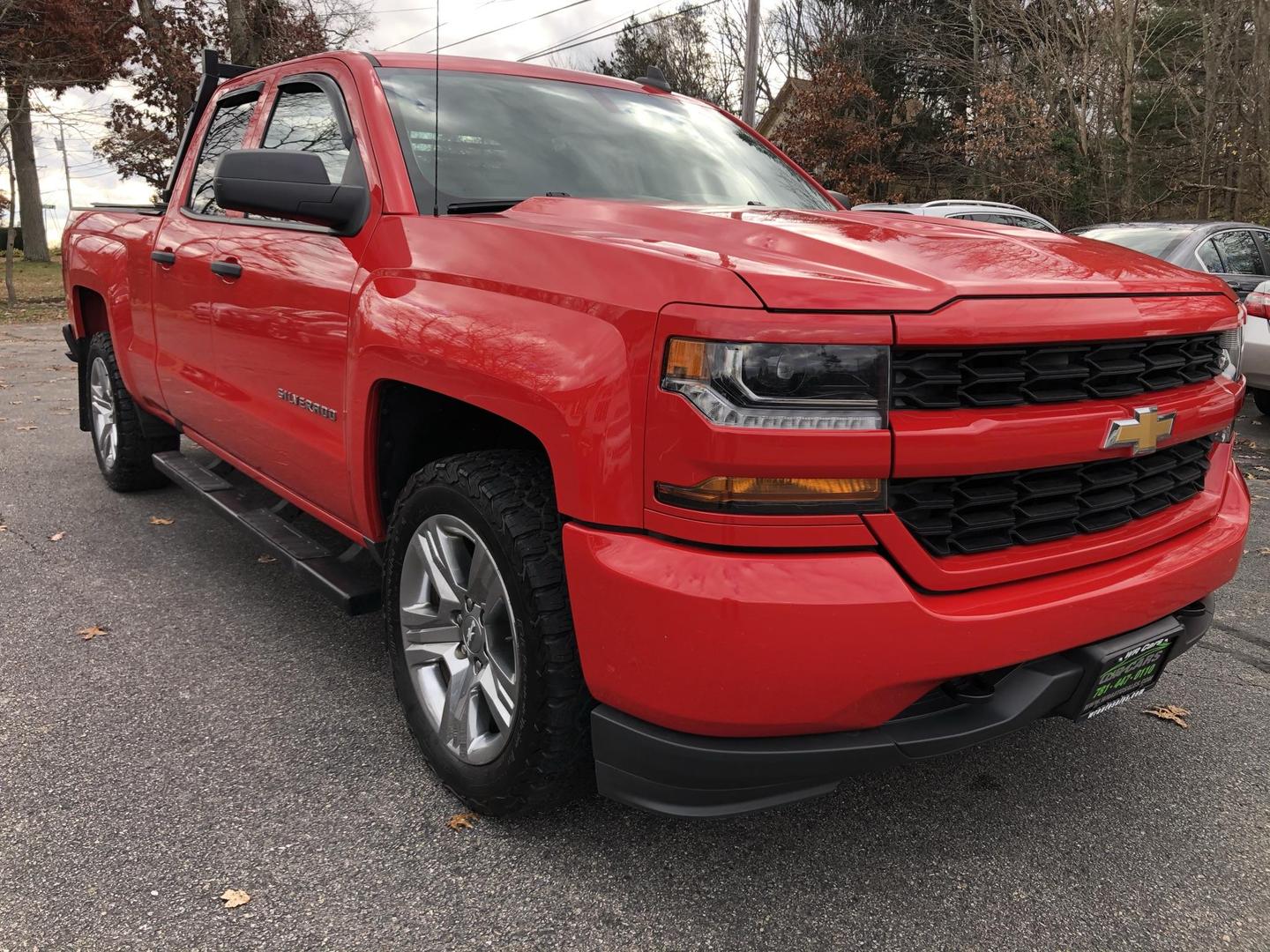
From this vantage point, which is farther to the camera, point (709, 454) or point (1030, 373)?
point (1030, 373)

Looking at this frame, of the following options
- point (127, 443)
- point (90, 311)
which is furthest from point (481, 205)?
point (90, 311)

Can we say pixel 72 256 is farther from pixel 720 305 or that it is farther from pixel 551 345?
pixel 720 305

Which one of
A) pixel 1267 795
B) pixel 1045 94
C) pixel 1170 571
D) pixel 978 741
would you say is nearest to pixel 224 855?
pixel 978 741

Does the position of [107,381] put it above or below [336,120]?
below

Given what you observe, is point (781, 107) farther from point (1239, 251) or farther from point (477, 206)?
point (477, 206)

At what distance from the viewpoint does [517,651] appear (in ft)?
7.04

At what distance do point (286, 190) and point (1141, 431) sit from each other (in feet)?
7.01

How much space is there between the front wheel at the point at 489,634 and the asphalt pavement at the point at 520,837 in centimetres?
20

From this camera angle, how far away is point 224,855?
7.48ft

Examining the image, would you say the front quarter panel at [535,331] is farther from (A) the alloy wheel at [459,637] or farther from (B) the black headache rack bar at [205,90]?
(B) the black headache rack bar at [205,90]

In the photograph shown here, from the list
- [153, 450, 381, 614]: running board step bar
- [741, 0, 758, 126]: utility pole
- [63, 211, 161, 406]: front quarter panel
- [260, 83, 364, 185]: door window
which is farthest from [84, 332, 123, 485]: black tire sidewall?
[741, 0, 758, 126]: utility pole

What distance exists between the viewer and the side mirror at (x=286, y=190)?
101 inches

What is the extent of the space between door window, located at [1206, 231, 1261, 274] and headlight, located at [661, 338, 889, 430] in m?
8.38

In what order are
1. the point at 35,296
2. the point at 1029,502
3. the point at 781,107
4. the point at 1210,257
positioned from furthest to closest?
1. the point at 781,107
2. the point at 35,296
3. the point at 1210,257
4. the point at 1029,502
